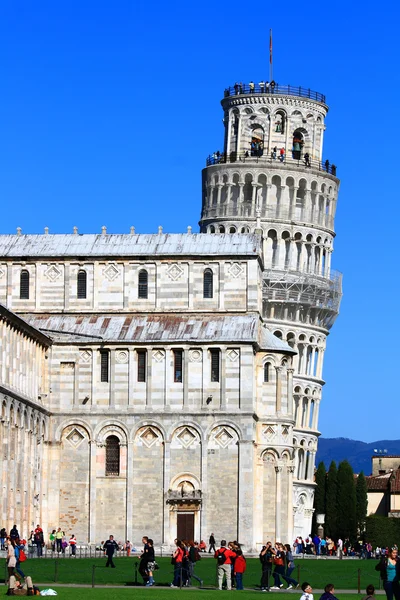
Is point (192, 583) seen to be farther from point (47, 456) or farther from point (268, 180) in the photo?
point (268, 180)

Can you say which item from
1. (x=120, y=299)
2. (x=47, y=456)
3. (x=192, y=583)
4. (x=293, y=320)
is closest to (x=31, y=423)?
(x=47, y=456)

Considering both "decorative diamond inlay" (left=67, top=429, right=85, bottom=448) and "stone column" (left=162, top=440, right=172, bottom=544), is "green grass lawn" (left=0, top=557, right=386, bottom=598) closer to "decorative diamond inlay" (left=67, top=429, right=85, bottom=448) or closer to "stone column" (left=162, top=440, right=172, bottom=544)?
"stone column" (left=162, top=440, right=172, bottom=544)

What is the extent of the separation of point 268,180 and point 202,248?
134ft

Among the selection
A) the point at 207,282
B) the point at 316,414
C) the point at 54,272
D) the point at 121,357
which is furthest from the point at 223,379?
the point at 316,414

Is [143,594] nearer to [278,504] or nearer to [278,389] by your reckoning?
[278,504]

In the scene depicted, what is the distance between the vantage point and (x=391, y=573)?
47.5 meters

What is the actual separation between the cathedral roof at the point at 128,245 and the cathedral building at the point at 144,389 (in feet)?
0.33

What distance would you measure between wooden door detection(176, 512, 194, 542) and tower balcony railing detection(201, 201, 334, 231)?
1887 inches

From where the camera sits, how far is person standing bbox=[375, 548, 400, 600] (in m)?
45.9

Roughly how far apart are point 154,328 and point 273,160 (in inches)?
1804

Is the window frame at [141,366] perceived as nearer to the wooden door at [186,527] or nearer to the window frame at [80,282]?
the window frame at [80,282]

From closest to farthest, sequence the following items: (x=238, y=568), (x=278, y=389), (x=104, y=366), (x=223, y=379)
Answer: (x=238, y=568), (x=223, y=379), (x=104, y=366), (x=278, y=389)

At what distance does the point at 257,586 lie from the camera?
60.6 meters

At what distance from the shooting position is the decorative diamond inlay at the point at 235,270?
93500mm
